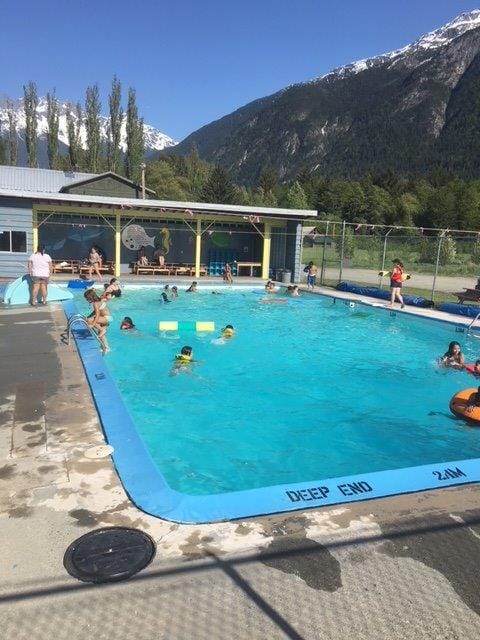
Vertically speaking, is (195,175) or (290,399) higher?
(195,175)

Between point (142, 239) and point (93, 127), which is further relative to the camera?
point (93, 127)

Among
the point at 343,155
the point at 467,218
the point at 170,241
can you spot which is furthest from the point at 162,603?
the point at 343,155

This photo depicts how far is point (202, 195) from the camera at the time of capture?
2611 inches

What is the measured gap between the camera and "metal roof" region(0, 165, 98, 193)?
3500 cm

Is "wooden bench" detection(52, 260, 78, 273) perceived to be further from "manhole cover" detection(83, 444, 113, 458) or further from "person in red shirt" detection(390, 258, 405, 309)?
"manhole cover" detection(83, 444, 113, 458)

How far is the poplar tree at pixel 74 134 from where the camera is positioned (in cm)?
5526

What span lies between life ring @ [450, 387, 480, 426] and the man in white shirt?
33.0ft

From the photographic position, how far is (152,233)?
23766 mm

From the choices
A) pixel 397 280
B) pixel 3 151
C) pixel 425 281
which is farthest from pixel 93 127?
pixel 397 280

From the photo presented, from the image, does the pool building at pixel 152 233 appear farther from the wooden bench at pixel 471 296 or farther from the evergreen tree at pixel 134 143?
the evergreen tree at pixel 134 143

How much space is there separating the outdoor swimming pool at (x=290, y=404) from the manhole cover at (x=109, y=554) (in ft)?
1.46

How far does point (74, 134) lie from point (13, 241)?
4468cm

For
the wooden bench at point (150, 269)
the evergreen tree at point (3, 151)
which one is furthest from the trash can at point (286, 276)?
the evergreen tree at point (3, 151)

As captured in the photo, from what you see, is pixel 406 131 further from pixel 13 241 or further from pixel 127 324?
pixel 127 324
